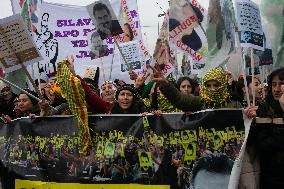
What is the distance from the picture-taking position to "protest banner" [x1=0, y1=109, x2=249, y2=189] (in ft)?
13.4

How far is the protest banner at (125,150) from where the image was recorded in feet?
13.4

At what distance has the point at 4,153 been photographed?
544 centimetres

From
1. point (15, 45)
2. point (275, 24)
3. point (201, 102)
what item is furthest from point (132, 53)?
point (275, 24)

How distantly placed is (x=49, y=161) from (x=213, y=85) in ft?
6.00

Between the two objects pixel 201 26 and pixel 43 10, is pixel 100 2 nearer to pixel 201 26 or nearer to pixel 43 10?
pixel 201 26

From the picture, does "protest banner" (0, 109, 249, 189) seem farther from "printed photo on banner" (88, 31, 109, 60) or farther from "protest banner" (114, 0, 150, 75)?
"protest banner" (114, 0, 150, 75)

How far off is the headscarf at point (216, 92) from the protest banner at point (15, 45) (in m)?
1.96

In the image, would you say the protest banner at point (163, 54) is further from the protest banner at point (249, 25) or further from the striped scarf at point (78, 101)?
the protest banner at point (249, 25)

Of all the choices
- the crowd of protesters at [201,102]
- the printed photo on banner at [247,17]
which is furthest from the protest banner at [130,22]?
the printed photo on banner at [247,17]

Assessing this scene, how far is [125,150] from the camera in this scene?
459 centimetres

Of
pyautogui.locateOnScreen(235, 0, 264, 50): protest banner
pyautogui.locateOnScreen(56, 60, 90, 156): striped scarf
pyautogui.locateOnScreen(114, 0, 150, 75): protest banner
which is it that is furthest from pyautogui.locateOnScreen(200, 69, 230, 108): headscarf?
pyautogui.locateOnScreen(114, 0, 150, 75): protest banner

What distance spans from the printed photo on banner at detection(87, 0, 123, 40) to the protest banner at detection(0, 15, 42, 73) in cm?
118

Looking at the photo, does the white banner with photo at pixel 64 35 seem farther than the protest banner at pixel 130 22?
No

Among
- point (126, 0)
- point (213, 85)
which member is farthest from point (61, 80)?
point (126, 0)
